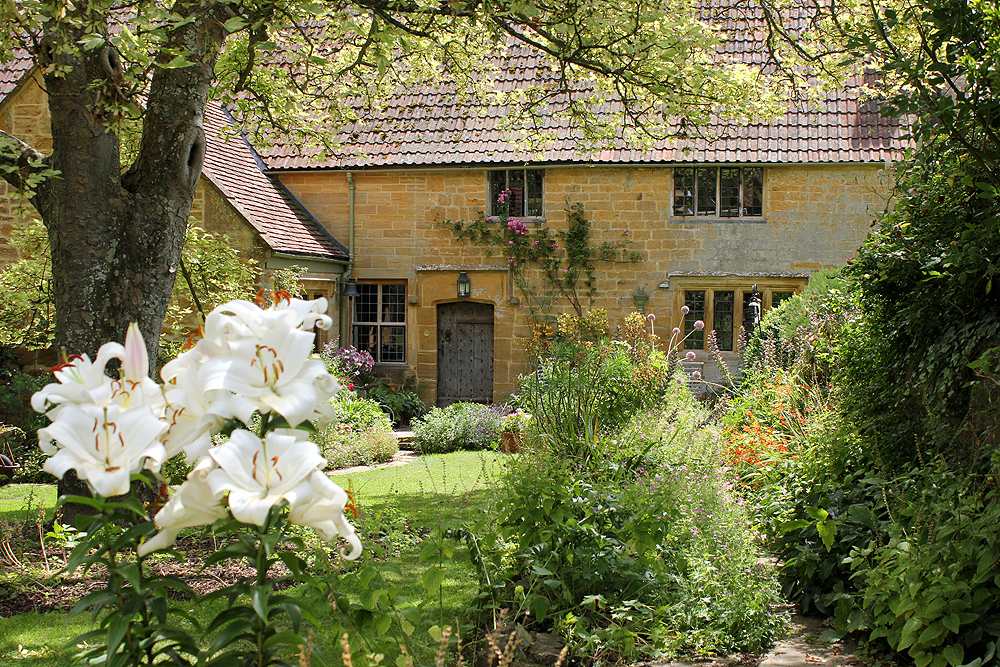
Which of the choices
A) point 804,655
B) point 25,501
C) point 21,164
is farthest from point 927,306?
point 25,501

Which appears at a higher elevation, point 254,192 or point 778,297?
point 254,192

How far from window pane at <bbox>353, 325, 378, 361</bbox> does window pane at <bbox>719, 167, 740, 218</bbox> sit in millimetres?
7611

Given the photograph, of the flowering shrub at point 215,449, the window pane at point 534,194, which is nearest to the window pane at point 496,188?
the window pane at point 534,194

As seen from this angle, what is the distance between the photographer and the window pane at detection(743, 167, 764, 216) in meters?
15.4

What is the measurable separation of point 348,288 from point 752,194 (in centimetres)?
836

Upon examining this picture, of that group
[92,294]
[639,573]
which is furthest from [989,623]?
[92,294]

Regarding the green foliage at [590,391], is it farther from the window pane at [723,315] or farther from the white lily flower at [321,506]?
the window pane at [723,315]

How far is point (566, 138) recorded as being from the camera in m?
15.7

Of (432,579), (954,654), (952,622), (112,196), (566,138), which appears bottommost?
(954,654)

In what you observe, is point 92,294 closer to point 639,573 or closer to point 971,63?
point 639,573

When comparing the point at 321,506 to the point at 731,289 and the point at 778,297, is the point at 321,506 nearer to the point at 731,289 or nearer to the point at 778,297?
the point at 731,289

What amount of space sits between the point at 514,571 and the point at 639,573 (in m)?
0.69

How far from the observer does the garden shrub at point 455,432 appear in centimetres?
1272

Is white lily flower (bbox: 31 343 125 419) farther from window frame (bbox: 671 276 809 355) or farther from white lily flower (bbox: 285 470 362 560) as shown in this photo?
window frame (bbox: 671 276 809 355)
